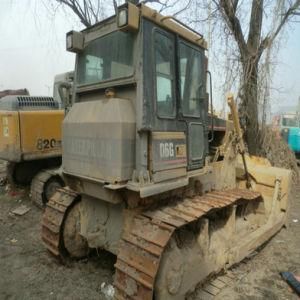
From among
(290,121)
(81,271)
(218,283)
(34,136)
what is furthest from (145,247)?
(290,121)

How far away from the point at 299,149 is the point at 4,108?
10421 mm

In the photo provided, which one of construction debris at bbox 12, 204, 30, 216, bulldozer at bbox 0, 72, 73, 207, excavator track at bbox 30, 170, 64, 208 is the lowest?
construction debris at bbox 12, 204, 30, 216

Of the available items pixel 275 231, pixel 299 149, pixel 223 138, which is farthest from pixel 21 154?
pixel 299 149

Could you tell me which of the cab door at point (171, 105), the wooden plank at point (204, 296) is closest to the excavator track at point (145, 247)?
the cab door at point (171, 105)

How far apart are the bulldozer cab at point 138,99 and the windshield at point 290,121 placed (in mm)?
12247

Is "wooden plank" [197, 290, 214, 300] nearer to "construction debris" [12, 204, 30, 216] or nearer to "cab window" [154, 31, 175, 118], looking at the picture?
"cab window" [154, 31, 175, 118]

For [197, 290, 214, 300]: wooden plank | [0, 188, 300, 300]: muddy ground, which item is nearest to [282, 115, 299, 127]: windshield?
[0, 188, 300, 300]: muddy ground

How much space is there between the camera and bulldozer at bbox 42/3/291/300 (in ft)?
9.38

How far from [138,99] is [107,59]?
2.26ft

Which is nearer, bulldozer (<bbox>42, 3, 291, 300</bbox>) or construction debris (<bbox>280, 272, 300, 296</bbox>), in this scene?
bulldozer (<bbox>42, 3, 291, 300</bbox>)

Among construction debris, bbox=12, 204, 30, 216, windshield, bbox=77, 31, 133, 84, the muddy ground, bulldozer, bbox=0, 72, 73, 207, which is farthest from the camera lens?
construction debris, bbox=12, 204, 30, 216

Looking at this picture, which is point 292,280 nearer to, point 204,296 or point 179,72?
point 204,296

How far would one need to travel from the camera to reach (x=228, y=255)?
385cm

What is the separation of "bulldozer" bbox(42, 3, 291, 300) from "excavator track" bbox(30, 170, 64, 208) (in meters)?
2.02
